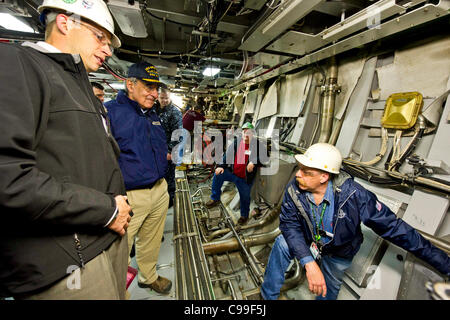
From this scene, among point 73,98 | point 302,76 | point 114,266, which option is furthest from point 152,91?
point 302,76

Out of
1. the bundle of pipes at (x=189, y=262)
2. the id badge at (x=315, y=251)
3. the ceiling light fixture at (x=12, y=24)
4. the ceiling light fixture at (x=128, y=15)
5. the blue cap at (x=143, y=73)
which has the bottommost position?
the bundle of pipes at (x=189, y=262)

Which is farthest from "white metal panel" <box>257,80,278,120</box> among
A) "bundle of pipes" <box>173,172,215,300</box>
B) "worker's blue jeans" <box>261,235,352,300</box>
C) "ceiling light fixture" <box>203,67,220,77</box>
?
"worker's blue jeans" <box>261,235,352,300</box>

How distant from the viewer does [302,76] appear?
11.0ft

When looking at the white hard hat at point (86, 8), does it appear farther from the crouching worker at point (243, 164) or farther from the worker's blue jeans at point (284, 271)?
the crouching worker at point (243, 164)

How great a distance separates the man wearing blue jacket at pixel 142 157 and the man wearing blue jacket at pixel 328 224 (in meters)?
1.22

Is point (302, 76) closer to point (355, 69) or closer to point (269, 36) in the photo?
point (355, 69)

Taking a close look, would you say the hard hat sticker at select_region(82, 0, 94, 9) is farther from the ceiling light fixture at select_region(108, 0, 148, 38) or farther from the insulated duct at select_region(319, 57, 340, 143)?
the insulated duct at select_region(319, 57, 340, 143)

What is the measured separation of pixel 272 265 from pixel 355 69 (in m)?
2.72

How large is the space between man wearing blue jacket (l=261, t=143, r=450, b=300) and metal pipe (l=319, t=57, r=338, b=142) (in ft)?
4.23

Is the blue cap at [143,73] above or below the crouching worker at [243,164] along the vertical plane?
above

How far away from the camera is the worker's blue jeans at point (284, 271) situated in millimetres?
1675

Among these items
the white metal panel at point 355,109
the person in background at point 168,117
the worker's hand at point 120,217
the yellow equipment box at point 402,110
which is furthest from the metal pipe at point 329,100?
the worker's hand at point 120,217

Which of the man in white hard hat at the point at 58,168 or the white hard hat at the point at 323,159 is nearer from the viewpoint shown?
the man in white hard hat at the point at 58,168

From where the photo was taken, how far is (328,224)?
1.55 metres
